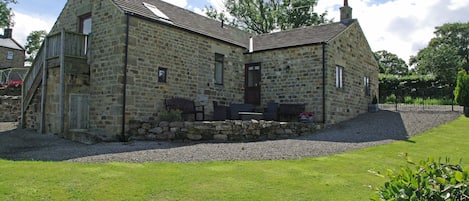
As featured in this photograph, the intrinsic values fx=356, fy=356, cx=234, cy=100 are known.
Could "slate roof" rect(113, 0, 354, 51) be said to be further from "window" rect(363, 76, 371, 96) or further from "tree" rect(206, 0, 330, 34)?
"tree" rect(206, 0, 330, 34)

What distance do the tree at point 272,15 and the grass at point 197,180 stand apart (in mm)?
31302

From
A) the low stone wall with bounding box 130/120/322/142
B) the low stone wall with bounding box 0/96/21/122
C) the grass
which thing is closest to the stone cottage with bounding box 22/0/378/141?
the low stone wall with bounding box 130/120/322/142

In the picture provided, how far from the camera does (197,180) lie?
6.13 meters

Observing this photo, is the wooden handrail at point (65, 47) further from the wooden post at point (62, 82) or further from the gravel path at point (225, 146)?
the gravel path at point (225, 146)

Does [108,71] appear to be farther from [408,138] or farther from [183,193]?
[408,138]

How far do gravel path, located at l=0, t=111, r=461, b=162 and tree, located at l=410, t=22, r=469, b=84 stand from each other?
59.5 feet

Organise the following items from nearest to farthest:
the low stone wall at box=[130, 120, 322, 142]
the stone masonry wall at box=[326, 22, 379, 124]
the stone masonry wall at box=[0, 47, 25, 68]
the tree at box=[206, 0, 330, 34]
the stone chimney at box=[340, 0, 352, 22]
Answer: the low stone wall at box=[130, 120, 322, 142]
the stone masonry wall at box=[326, 22, 379, 124]
the stone chimney at box=[340, 0, 352, 22]
the tree at box=[206, 0, 330, 34]
the stone masonry wall at box=[0, 47, 25, 68]

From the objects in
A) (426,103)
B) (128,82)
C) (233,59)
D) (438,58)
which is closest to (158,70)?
(128,82)

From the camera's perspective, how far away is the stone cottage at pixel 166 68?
13.4 m

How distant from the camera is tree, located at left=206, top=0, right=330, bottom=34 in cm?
3834

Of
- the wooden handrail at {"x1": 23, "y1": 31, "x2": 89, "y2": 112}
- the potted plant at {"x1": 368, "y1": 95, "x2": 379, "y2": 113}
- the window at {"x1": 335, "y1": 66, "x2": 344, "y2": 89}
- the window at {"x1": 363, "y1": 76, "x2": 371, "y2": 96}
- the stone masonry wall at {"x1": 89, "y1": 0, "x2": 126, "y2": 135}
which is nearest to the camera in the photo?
the stone masonry wall at {"x1": 89, "y1": 0, "x2": 126, "y2": 135}

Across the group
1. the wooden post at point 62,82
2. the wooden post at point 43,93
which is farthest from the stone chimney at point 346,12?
the wooden post at point 43,93

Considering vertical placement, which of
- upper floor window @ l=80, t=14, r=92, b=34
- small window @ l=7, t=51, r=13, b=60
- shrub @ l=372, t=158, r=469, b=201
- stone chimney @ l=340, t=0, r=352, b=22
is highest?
small window @ l=7, t=51, r=13, b=60

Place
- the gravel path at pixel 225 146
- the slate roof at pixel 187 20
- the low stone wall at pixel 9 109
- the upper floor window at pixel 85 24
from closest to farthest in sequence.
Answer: the gravel path at pixel 225 146 < the slate roof at pixel 187 20 < the upper floor window at pixel 85 24 < the low stone wall at pixel 9 109
